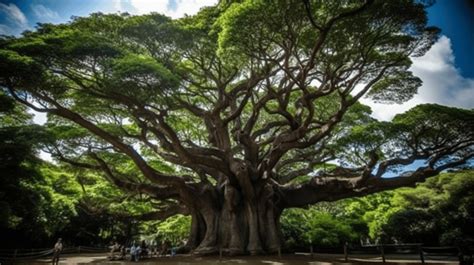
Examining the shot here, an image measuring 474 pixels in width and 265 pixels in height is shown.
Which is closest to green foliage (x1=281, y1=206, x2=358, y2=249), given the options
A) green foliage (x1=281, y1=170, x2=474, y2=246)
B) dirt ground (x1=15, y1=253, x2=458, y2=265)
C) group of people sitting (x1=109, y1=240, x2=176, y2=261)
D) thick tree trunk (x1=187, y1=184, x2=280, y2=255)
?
green foliage (x1=281, y1=170, x2=474, y2=246)

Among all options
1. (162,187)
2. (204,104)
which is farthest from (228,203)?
Answer: (204,104)

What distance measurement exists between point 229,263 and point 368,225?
576 inches

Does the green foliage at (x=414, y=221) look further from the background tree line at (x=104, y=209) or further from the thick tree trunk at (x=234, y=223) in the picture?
the thick tree trunk at (x=234, y=223)

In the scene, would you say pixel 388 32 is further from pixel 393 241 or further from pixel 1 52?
pixel 393 241

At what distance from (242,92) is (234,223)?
6.21m

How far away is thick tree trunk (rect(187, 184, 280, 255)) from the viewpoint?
13.7 meters

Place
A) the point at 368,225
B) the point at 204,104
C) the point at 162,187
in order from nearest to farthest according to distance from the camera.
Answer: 1. the point at 162,187
2. the point at 204,104
3. the point at 368,225

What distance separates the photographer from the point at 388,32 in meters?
10.1

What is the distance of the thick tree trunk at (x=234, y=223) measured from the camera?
45.0 ft

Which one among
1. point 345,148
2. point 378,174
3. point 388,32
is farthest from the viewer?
point 345,148

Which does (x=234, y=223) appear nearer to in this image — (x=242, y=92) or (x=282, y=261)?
(x=282, y=261)

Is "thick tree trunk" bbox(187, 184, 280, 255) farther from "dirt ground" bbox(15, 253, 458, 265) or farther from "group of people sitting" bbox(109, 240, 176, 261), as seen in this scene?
"group of people sitting" bbox(109, 240, 176, 261)

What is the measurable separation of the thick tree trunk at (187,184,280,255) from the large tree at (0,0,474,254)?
56 mm

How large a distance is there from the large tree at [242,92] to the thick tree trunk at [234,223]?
56 millimetres
